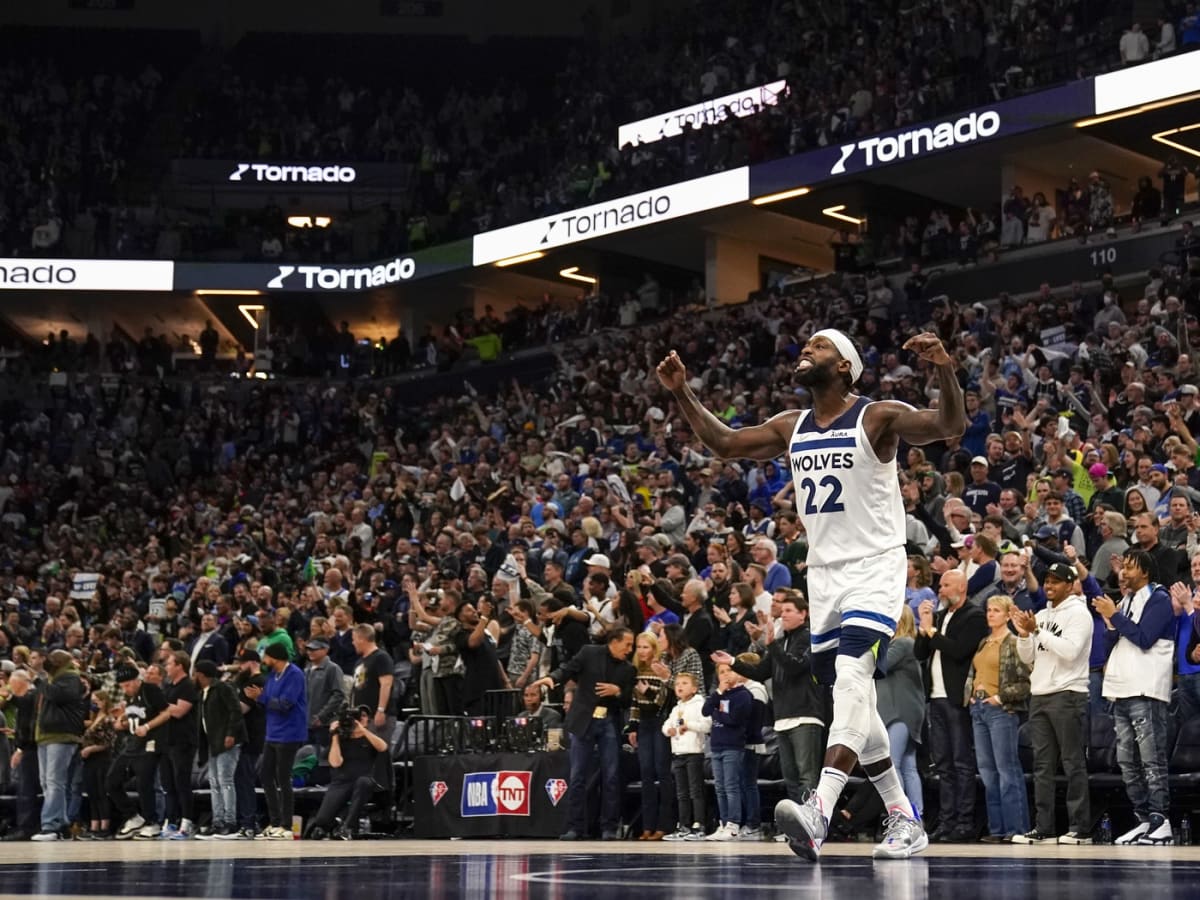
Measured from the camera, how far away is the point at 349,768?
1513 cm

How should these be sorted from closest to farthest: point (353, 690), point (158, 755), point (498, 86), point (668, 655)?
point (668, 655) < point (353, 690) < point (158, 755) < point (498, 86)

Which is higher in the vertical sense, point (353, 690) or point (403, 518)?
point (403, 518)

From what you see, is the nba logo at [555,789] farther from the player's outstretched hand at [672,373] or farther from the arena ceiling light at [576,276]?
the arena ceiling light at [576,276]

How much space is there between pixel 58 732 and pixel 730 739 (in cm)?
779

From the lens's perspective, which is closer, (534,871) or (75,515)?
(534,871)

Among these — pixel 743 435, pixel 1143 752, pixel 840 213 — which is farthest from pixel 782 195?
pixel 743 435

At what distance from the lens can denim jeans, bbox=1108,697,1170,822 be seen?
11.1 m

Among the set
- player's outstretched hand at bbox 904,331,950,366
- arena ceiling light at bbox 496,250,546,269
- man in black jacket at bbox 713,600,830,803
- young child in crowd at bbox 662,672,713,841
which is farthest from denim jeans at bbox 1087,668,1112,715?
arena ceiling light at bbox 496,250,546,269

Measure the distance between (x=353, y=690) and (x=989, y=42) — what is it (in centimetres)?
1806

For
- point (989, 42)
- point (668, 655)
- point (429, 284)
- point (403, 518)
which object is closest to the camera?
point (668, 655)

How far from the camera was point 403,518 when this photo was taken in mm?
23406

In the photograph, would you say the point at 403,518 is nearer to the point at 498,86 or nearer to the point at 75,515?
the point at 75,515

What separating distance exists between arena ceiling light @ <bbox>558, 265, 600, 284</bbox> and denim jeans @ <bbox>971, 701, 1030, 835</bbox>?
28.0m

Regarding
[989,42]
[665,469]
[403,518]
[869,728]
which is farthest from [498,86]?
[869,728]
